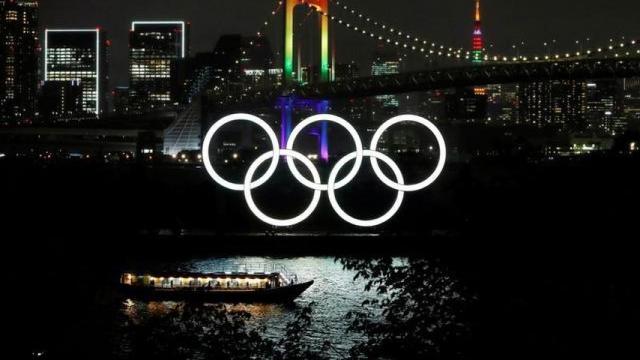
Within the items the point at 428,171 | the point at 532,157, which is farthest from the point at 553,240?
the point at 532,157

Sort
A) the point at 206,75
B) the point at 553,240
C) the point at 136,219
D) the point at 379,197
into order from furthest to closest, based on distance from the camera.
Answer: the point at 206,75 < the point at 379,197 < the point at 136,219 < the point at 553,240

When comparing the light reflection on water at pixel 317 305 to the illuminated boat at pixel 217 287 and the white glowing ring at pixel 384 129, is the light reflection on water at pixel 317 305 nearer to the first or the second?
the illuminated boat at pixel 217 287

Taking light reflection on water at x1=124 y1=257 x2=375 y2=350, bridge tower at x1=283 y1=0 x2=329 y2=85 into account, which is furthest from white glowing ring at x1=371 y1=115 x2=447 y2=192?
bridge tower at x1=283 y1=0 x2=329 y2=85

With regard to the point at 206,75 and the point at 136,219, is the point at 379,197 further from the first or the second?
the point at 206,75

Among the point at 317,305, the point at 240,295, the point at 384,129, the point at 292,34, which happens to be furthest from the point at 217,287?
the point at 292,34

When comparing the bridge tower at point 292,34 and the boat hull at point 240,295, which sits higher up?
the bridge tower at point 292,34

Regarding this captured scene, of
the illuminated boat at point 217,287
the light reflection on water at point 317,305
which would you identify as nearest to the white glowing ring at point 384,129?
the light reflection on water at point 317,305
